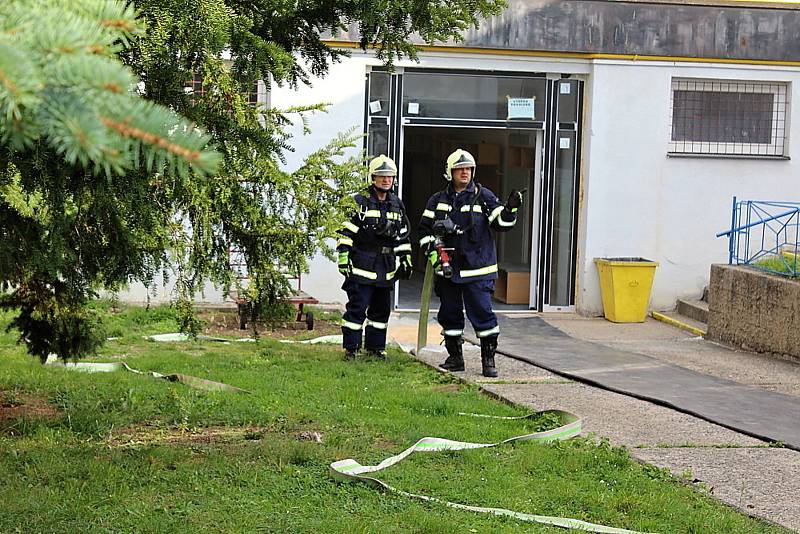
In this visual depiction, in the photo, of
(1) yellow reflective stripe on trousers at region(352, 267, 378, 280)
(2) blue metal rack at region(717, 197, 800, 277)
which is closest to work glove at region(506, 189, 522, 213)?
(1) yellow reflective stripe on trousers at region(352, 267, 378, 280)

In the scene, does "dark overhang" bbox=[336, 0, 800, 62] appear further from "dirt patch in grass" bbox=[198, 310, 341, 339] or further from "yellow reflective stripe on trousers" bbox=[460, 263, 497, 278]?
"yellow reflective stripe on trousers" bbox=[460, 263, 497, 278]

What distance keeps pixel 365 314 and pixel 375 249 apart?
65 cm

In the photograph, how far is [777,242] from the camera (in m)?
14.3

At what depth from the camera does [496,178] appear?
1748cm

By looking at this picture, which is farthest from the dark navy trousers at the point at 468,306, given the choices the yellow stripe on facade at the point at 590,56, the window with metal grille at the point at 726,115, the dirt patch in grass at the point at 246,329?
the window with metal grille at the point at 726,115

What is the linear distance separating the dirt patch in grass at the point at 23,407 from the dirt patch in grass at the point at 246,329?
12.7 feet

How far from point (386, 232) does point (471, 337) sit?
9.01ft

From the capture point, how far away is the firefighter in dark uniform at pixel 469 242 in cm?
982

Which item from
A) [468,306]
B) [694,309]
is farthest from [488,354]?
[694,309]

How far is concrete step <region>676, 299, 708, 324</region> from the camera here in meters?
14.1

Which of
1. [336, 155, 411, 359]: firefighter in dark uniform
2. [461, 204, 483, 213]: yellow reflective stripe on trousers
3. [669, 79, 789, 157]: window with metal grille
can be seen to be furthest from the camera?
[669, 79, 789, 157]: window with metal grille

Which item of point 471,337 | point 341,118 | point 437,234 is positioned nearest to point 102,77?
point 437,234

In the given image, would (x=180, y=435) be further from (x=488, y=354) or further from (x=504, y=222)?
(x=504, y=222)

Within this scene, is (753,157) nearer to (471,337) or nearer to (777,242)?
(777,242)
